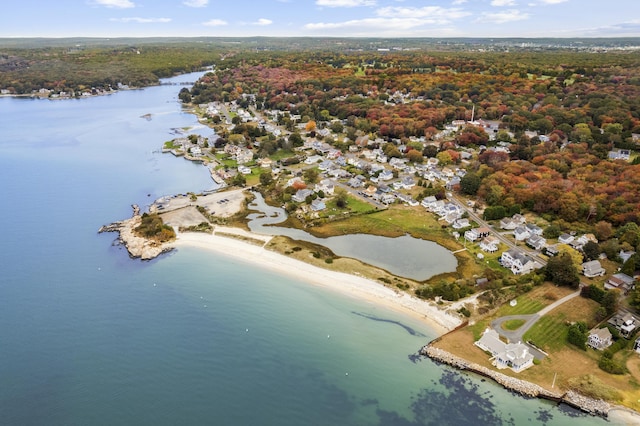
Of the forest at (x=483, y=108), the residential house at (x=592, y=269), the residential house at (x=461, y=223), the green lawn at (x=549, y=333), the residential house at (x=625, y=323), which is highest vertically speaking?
the forest at (x=483, y=108)

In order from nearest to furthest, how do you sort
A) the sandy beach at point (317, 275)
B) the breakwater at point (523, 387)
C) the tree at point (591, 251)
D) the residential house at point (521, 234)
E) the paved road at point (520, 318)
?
1. the breakwater at point (523, 387)
2. the paved road at point (520, 318)
3. the sandy beach at point (317, 275)
4. the tree at point (591, 251)
5. the residential house at point (521, 234)

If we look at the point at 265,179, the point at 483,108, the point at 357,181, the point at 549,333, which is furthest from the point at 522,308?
the point at 483,108

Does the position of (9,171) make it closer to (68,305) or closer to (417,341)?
(68,305)

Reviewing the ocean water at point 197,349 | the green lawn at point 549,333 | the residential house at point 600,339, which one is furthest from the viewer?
the green lawn at point 549,333

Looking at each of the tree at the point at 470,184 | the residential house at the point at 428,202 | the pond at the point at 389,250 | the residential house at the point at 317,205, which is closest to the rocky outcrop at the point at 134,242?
the pond at the point at 389,250

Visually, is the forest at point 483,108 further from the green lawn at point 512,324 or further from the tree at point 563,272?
the green lawn at point 512,324

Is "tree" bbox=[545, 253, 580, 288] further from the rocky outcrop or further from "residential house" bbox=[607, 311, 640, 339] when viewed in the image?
the rocky outcrop

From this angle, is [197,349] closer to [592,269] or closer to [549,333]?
[549,333]

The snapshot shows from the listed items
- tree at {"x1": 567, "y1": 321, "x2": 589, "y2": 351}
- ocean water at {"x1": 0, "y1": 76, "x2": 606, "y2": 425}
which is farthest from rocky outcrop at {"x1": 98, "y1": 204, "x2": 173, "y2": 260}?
tree at {"x1": 567, "y1": 321, "x2": 589, "y2": 351}
